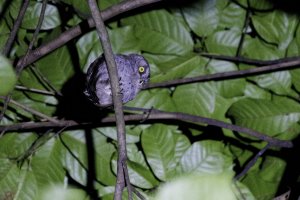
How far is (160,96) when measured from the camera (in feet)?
3.85

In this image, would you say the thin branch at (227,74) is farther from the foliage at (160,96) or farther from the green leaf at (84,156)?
the green leaf at (84,156)

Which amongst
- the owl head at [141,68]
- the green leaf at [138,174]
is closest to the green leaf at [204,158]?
the green leaf at [138,174]

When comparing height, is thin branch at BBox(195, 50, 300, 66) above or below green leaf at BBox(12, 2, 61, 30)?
below

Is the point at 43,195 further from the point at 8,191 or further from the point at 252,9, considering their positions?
the point at 252,9

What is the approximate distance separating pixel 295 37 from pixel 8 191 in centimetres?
99

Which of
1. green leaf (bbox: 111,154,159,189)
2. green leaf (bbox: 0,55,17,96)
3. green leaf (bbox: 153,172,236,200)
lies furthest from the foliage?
green leaf (bbox: 0,55,17,96)

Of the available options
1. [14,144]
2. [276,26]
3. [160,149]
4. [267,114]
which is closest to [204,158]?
[160,149]

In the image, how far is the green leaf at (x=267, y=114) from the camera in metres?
1.16

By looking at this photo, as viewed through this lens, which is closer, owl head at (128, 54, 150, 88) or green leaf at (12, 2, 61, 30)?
owl head at (128, 54, 150, 88)

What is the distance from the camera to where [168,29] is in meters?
1.16

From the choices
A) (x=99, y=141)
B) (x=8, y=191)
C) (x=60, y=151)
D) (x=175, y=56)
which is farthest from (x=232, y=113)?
(x=8, y=191)

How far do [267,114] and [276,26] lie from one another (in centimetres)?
28

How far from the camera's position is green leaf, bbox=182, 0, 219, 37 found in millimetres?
1138

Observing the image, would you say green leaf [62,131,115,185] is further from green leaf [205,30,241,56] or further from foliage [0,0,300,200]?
green leaf [205,30,241,56]
